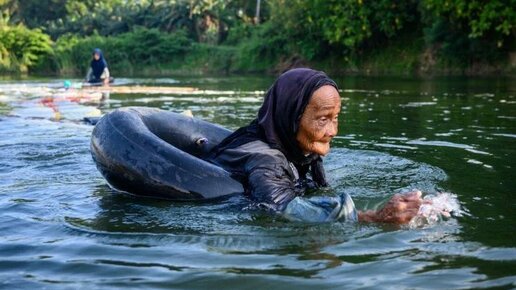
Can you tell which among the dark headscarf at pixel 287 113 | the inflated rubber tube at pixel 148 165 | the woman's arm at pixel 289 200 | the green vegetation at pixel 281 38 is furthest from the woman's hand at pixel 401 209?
the green vegetation at pixel 281 38

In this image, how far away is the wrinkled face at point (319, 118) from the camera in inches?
170

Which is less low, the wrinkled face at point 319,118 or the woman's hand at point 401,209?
the wrinkled face at point 319,118

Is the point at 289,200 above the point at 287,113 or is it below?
below

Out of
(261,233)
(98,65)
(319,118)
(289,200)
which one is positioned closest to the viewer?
(261,233)

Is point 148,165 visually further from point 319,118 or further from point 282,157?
point 319,118

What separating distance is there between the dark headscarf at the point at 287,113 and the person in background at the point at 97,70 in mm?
16220

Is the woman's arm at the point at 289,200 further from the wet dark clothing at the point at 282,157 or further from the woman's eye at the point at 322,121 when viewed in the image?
the woman's eye at the point at 322,121

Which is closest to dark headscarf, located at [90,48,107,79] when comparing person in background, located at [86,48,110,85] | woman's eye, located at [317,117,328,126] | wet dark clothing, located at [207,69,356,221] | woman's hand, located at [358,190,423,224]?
person in background, located at [86,48,110,85]

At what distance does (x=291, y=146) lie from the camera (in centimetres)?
459

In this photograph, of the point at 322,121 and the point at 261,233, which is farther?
the point at 322,121

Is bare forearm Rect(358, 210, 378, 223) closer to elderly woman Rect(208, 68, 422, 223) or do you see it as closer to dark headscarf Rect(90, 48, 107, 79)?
elderly woman Rect(208, 68, 422, 223)

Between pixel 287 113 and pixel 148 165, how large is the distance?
1.13m

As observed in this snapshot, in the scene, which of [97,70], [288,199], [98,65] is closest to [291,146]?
[288,199]

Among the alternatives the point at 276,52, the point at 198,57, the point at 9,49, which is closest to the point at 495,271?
the point at 276,52
